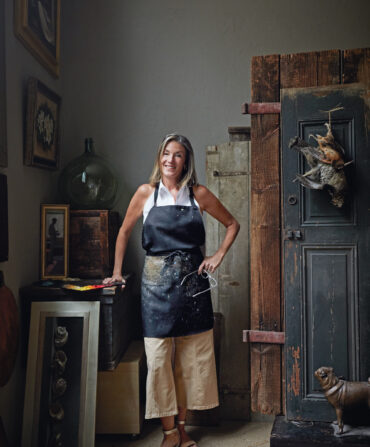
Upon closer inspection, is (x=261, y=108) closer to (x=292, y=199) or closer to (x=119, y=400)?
(x=292, y=199)

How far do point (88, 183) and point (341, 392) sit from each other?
1855mm

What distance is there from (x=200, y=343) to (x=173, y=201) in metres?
0.79

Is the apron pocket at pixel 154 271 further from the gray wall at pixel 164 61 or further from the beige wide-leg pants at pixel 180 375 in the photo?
the gray wall at pixel 164 61

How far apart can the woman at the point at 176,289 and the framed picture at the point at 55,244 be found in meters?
0.38

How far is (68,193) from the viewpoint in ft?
10.1

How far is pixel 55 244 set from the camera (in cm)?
294

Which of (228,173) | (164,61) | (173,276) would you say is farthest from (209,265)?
(164,61)

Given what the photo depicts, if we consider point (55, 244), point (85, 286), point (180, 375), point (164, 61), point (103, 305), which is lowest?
point (180, 375)

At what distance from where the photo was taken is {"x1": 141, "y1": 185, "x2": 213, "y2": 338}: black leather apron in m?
2.59

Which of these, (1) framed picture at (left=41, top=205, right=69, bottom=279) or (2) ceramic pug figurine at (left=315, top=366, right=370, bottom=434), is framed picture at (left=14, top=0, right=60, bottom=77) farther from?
(2) ceramic pug figurine at (left=315, top=366, right=370, bottom=434)

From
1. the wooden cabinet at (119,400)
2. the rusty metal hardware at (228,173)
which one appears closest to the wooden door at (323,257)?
the rusty metal hardware at (228,173)

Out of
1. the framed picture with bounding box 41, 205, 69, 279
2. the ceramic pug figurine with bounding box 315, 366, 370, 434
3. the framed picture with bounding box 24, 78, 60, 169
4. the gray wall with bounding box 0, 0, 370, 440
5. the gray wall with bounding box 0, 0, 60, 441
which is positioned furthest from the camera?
the gray wall with bounding box 0, 0, 370, 440

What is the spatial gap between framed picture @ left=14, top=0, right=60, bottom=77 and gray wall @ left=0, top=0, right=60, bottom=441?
0.13 feet

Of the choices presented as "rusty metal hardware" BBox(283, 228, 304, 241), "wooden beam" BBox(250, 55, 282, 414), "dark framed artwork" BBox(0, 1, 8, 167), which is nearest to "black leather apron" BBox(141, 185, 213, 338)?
"wooden beam" BBox(250, 55, 282, 414)
